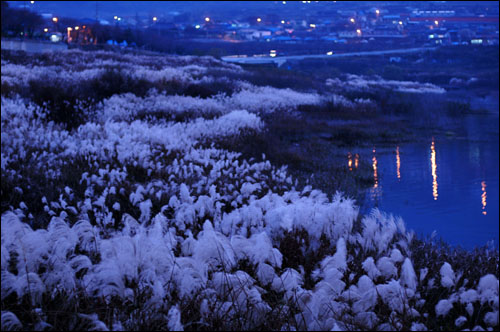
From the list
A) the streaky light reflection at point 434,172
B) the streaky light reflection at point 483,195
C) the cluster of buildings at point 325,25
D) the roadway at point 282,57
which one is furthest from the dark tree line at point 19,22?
the streaky light reflection at point 483,195

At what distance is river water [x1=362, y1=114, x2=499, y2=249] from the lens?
1046 centimetres

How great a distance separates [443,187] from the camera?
1363 cm

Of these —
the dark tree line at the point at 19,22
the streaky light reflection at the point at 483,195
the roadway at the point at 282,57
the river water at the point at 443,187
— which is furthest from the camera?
the dark tree line at the point at 19,22

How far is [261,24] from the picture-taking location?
5722 centimetres

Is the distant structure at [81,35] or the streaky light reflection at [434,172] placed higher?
the distant structure at [81,35]

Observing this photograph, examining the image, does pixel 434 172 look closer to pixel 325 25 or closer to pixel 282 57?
pixel 282 57

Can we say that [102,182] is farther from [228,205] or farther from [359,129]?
[359,129]

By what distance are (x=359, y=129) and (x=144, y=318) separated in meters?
18.4

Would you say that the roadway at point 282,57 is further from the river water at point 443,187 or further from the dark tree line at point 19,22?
the river water at point 443,187

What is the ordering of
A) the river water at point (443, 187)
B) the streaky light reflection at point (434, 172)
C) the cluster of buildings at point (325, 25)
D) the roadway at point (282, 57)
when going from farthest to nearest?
the cluster of buildings at point (325, 25)
the roadway at point (282, 57)
the streaky light reflection at point (434, 172)
the river water at point (443, 187)

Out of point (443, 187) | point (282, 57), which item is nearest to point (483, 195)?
point (443, 187)

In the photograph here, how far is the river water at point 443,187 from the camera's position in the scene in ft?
34.3

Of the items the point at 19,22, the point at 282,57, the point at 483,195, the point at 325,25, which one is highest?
the point at 19,22

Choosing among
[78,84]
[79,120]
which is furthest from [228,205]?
[78,84]
